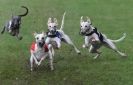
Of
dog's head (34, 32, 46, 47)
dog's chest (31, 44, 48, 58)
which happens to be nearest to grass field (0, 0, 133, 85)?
dog's chest (31, 44, 48, 58)

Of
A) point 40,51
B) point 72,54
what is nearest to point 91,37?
point 40,51

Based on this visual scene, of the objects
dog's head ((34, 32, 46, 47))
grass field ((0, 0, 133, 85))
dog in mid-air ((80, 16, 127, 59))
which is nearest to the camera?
dog's head ((34, 32, 46, 47))

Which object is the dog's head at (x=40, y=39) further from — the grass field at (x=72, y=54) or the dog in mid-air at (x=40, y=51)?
the grass field at (x=72, y=54)

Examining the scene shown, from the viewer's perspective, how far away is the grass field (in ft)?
46.9

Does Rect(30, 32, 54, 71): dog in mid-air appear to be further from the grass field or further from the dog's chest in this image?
the grass field

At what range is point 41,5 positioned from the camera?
27609 mm

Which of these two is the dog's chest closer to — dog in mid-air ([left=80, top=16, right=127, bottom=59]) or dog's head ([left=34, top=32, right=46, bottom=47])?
dog's head ([left=34, top=32, right=46, bottom=47])

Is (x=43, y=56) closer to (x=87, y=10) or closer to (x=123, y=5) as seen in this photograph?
(x=87, y=10)

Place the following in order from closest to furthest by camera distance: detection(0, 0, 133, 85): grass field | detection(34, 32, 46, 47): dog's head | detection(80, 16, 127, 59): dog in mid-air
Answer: detection(34, 32, 46, 47): dog's head < detection(0, 0, 133, 85): grass field < detection(80, 16, 127, 59): dog in mid-air

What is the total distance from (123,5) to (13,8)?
588cm

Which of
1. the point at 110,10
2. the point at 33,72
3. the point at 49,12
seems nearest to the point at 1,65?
the point at 33,72

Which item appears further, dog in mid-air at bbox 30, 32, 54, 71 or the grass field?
the grass field

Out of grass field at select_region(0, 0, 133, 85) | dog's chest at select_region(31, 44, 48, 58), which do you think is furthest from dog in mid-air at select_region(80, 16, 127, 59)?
dog's chest at select_region(31, 44, 48, 58)

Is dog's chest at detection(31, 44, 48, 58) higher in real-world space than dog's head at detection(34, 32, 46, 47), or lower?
lower
